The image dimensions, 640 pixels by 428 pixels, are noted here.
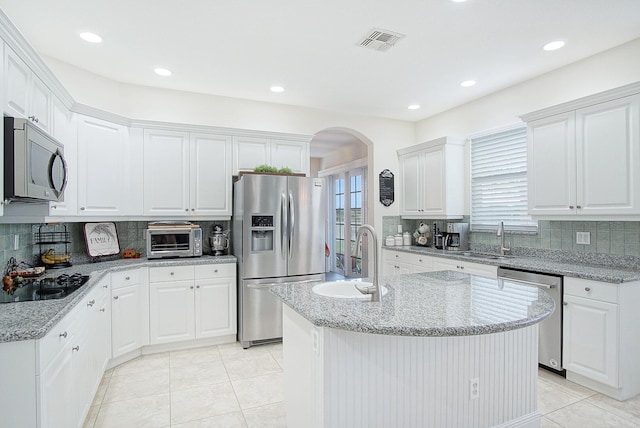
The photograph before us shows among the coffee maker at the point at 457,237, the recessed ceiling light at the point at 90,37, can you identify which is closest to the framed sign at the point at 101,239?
the recessed ceiling light at the point at 90,37

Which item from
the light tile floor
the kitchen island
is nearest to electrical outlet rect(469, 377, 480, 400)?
the kitchen island

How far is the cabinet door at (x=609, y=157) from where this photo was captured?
2.70 meters

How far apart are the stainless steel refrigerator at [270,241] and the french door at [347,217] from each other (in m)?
2.54

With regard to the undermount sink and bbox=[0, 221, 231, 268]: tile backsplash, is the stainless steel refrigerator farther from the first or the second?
the undermount sink

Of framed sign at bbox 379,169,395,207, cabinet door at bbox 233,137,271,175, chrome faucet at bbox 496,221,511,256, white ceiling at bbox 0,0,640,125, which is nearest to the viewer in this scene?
white ceiling at bbox 0,0,640,125

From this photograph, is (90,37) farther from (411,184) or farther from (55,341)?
(411,184)

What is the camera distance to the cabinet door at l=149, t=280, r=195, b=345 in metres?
3.52

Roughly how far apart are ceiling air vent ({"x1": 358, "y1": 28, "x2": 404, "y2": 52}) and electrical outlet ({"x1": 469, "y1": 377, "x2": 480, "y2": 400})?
252cm

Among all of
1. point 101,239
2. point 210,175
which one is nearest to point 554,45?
point 210,175

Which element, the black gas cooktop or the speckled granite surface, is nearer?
the black gas cooktop

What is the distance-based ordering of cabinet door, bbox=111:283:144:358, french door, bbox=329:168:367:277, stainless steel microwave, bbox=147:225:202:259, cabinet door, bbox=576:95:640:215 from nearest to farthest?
cabinet door, bbox=576:95:640:215, cabinet door, bbox=111:283:144:358, stainless steel microwave, bbox=147:225:202:259, french door, bbox=329:168:367:277

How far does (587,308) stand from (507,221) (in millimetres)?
1532

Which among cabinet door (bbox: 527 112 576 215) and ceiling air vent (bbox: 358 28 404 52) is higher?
ceiling air vent (bbox: 358 28 404 52)

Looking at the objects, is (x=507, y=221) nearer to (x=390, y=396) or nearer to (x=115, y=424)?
(x=390, y=396)
